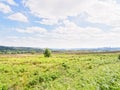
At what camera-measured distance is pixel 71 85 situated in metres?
15.6

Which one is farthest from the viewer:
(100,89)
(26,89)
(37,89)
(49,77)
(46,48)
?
(46,48)

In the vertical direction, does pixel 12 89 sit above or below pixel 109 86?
below

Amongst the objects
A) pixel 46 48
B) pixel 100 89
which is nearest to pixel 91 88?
pixel 100 89

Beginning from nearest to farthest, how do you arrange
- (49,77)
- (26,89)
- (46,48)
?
1. (26,89)
2. (49,77)
3. (46,48)

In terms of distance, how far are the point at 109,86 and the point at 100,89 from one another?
60 centimetres

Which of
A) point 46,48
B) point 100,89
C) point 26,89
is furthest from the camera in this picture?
point 46,48

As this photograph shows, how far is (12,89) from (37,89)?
12.2 feet

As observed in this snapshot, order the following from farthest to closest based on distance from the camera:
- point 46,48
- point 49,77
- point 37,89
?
1. point 46,48
2. point 49,77
3. point 37,89

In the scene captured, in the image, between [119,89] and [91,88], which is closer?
[119,89]

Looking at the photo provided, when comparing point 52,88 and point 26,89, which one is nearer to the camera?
point 52,88

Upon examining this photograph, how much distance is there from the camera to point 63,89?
14828 mm

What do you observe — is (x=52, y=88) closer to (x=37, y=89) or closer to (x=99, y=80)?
(x=37, y=89)

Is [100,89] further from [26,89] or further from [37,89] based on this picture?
[26,89]

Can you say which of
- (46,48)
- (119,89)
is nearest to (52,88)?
(119,89)
